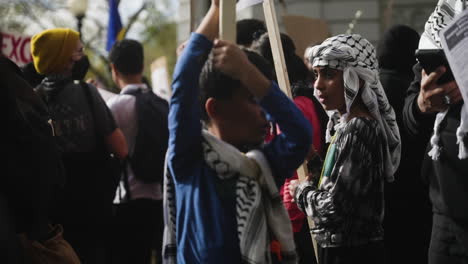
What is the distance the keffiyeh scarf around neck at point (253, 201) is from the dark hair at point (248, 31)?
265 centimetres

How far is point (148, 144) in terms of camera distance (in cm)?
696

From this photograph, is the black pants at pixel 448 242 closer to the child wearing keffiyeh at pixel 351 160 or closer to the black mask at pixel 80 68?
the child wearing keffiyeh at pixel 351 160

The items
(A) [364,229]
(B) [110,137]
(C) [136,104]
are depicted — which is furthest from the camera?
(C) [136,104]

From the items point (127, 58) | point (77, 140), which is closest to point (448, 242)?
point (77, 140)

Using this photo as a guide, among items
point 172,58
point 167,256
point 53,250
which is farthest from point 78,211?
point 172,58

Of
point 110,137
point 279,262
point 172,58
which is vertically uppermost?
point 172,58

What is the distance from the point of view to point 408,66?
5.86 meters

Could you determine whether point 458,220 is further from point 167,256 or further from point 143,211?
point 143,211

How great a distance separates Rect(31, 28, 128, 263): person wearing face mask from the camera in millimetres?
5852

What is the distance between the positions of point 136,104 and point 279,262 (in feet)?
12.7

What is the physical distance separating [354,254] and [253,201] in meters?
1.13

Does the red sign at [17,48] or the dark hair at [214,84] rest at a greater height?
the red sign at [17,48]

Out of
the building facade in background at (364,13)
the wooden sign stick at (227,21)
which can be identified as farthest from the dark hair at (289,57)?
the building facade in background at (364,13)

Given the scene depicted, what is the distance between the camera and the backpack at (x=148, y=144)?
6.95 metres
